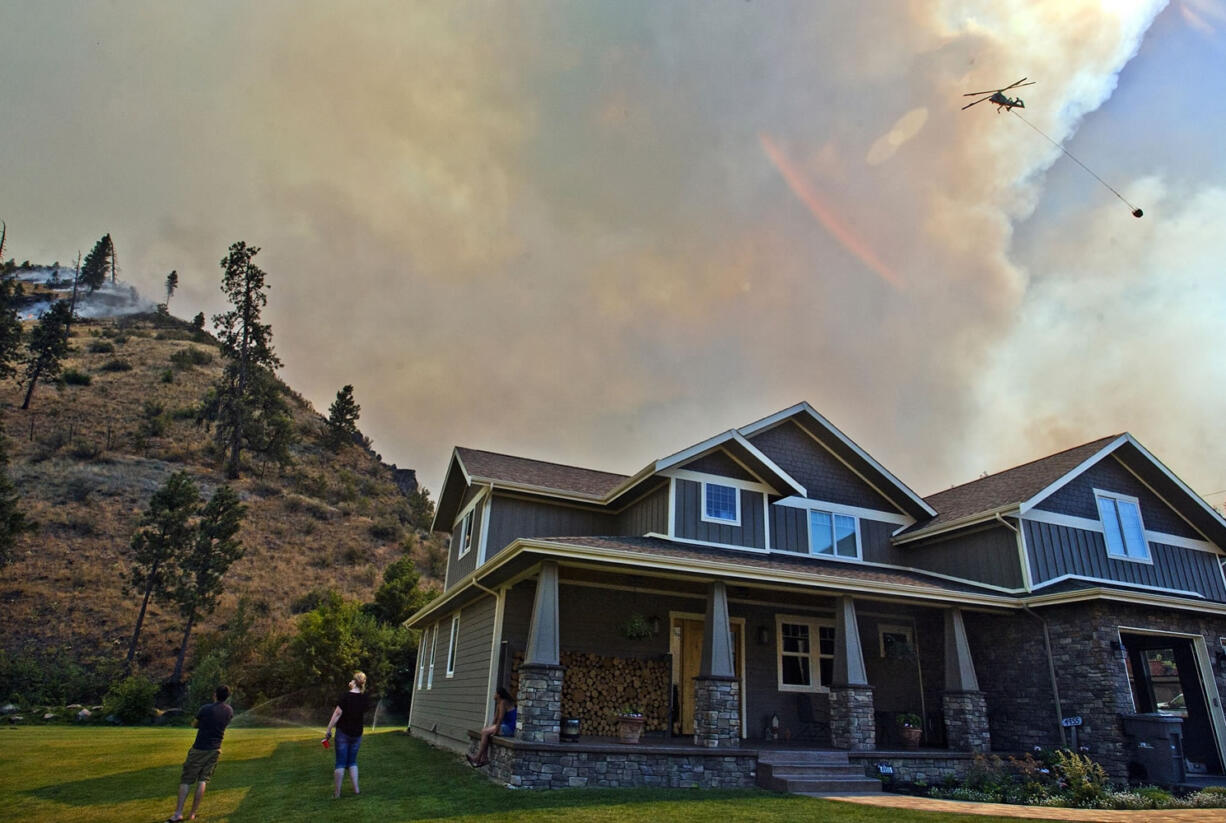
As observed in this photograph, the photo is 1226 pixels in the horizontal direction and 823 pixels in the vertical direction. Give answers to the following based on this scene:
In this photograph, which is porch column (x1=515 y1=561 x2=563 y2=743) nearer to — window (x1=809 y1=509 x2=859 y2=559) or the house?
the house

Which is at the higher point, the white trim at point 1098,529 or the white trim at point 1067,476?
the white trim at point 1067,476

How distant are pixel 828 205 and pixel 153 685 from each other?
81.0 ft

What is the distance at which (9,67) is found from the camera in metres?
11.2

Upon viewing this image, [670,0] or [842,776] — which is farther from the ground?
[670,0]

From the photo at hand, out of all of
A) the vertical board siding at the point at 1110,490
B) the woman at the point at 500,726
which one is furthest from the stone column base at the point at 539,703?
the vertical board siding at the point at 1110,490

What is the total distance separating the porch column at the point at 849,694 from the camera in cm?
1148

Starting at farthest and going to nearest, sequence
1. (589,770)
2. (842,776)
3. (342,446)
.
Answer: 1. (342,446)
2. (842,776)
3. (589,770)

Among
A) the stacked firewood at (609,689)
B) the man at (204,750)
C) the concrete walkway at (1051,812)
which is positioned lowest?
the concrete walkway at (1051,812)

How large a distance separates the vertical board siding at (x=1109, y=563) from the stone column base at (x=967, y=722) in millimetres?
3460

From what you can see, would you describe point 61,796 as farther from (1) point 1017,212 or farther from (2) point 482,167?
(1) point 1017,212

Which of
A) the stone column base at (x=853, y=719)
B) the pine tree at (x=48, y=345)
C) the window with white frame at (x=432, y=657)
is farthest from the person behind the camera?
the pine tree at (x=48, y=345)

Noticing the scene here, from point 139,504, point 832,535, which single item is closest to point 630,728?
point 832,535

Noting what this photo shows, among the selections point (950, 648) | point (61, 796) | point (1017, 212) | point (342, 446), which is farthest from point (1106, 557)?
point (342, 446)

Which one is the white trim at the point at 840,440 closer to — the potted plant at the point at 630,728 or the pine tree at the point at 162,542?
the potted plant at the point at 630,728
